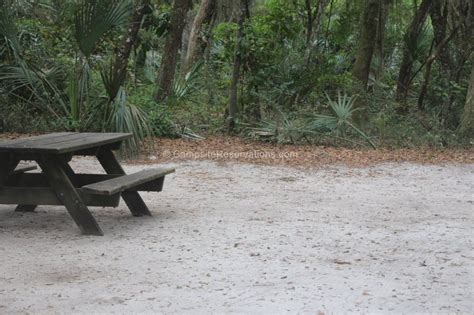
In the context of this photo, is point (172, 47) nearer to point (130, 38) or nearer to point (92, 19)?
point (130, 38)

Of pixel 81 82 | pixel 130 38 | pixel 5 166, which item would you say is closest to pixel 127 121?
pixel 81 82

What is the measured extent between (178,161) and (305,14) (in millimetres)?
7643

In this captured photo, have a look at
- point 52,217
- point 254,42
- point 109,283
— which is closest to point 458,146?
point 254,42

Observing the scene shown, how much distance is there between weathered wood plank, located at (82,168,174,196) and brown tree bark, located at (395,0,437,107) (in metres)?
9.63

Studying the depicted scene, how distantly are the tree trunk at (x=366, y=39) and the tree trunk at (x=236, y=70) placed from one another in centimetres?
247

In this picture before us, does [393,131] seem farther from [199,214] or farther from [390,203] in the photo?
[199,214]

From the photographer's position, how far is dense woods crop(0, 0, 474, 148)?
11.0m

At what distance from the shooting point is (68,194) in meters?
5.84

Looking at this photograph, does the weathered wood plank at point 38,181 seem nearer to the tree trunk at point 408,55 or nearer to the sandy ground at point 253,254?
the sandy ground at point 253,254

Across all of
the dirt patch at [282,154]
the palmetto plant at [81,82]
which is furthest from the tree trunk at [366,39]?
the palmetto plant at [81,82]

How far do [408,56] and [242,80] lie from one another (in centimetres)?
485

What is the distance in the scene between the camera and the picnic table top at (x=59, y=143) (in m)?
5.64

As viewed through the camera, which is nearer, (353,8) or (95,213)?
(95,213)

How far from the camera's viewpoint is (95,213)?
6.91 metres
